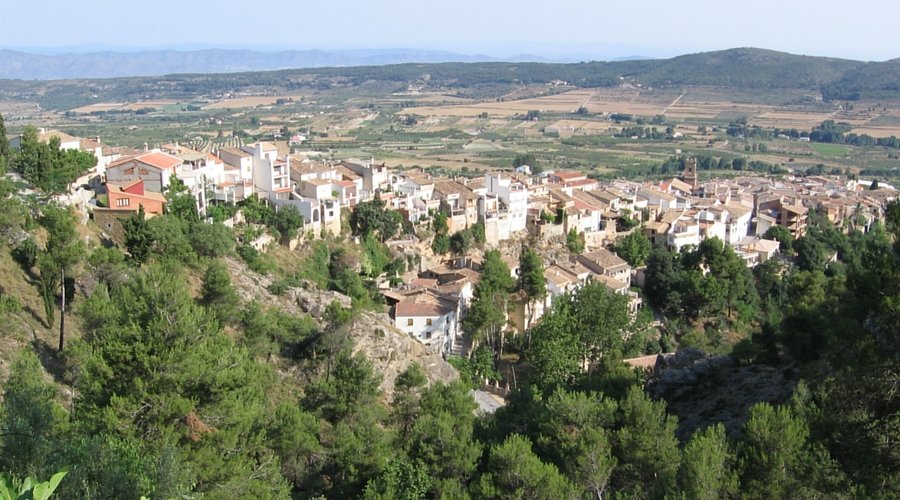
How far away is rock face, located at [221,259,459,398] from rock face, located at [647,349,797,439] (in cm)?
838

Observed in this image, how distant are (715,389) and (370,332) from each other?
1201 cm

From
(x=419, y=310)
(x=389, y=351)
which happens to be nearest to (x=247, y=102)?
(x=419, y=310)

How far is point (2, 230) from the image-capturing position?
21.9 metres

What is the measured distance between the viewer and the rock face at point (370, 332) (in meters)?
27.3

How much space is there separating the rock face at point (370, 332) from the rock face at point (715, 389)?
8385 mm

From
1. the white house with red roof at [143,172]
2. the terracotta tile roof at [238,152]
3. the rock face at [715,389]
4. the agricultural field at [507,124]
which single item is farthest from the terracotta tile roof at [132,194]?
the agricultural field at [507,124]

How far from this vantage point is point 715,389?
71.0 feet

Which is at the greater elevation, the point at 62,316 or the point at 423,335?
the point at 62,316

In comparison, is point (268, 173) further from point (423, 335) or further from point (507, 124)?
point (507, 124)

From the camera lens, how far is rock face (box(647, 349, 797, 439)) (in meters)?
19.4

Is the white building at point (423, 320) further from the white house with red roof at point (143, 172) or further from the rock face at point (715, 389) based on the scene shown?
the white house with red roof at point (143, 172)

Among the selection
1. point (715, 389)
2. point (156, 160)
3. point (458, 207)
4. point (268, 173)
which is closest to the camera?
point (715, 389)

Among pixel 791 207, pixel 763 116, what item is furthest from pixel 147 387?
pixel 763 116

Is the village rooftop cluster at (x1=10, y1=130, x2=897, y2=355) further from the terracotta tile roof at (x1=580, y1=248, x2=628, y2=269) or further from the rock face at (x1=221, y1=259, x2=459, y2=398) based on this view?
the rock face at (x1=221, y1=259, x2=459, y2=398)
